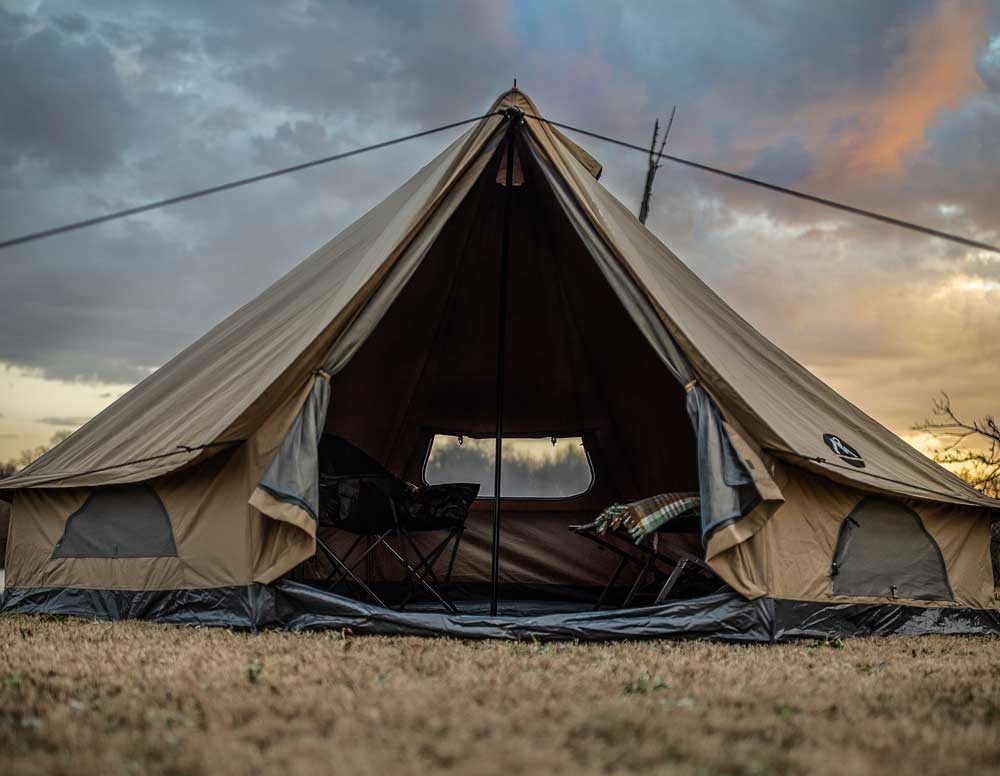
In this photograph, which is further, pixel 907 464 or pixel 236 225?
pixel 236 225

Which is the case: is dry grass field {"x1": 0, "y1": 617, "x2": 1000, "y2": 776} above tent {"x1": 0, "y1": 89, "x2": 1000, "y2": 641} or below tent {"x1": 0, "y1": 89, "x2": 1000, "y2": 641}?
below

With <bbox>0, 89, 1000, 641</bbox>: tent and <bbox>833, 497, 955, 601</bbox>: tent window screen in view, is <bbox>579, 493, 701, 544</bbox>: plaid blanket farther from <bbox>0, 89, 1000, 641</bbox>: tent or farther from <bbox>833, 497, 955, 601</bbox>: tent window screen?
<bbox>833, 497, 955, 601</bbox>: tent window screen

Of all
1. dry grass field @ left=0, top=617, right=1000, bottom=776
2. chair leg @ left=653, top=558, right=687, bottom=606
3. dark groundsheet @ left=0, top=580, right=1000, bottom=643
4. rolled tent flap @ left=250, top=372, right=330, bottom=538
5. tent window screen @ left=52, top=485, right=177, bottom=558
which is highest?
rolled tent flap @ left=250, top=372, right=330, bottom=538

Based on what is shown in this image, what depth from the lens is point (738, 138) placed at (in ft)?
23.4

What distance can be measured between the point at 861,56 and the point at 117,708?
630 cm

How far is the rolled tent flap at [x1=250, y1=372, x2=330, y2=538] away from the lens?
3525mm

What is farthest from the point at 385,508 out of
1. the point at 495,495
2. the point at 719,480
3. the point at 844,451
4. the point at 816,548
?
the point at 844,451

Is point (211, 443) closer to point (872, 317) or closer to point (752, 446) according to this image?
point (752, 446)

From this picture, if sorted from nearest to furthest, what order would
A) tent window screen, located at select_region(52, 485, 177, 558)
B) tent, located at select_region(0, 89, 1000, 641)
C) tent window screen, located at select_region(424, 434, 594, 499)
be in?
1. tent, located at select_region(0, 89, 1000, 641)
2. tent window screen, located at select_region(52, 485, 177, 558)
3. tent window screen, located at select_region(424, 434, 594, 499)

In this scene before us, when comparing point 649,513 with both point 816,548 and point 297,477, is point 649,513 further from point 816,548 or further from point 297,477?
point 297,477

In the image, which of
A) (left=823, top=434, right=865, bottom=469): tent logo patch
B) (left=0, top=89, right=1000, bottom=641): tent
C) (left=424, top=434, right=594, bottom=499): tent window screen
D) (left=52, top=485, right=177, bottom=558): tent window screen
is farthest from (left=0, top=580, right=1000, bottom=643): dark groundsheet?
(left=424, top=434, right=594, bottom=499): tent window screen

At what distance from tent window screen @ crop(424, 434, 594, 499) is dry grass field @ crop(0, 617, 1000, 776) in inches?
102

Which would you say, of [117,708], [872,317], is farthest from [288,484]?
[872,317]

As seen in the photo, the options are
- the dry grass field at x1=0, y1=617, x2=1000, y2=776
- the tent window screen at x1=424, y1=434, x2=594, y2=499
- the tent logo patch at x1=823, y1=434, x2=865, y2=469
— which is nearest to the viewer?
the dry grass field at x1=0, y1=617, x2=1000, y2=776
